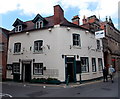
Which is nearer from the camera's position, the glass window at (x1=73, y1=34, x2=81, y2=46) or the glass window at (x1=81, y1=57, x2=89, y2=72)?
the glass window at (x1=73, y1=34, x2=81, y2=46)

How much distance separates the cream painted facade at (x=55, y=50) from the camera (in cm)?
1326

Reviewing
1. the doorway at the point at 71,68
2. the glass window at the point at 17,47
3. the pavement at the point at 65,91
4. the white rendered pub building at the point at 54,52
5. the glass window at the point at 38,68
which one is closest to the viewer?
the pavement at the point at 65,91

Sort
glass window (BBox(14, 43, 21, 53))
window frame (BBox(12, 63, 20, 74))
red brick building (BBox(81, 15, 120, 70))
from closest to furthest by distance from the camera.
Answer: window frame (BBox(12, 63, 20, 74)) < glass window (BBox(14, 43, 21, 53)) < red brick building (BBox(81, 15, 120, 70))

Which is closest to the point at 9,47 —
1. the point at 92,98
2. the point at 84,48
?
the point at 84,48

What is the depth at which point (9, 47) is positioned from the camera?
1747cm

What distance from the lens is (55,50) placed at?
13.5 metres

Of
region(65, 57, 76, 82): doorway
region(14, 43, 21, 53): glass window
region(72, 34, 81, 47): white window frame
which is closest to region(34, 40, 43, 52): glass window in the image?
region(14, 43, 21, 53): glass window

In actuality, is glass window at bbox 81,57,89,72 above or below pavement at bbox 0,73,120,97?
above

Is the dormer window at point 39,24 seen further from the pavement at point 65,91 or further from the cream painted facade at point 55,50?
the pavement at point 65,91

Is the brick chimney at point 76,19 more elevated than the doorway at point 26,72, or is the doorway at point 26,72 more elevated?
the brick chimney at point 76,19

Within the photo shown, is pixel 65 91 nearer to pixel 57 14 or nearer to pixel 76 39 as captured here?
pixel 76 39

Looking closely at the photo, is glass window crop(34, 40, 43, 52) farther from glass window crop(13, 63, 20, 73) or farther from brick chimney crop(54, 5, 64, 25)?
glass window crop(13, 63, 20, 73)

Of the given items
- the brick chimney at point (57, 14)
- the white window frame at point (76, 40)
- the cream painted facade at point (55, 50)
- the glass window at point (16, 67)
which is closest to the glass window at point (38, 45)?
the cream painted facade at point (55, 50)

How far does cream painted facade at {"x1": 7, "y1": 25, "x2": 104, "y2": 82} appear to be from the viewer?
13.3m
